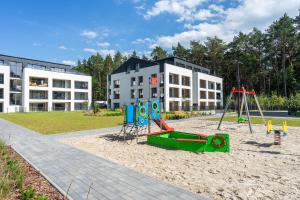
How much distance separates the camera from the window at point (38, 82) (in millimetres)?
50994

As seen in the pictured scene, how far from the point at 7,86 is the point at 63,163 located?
4892cm

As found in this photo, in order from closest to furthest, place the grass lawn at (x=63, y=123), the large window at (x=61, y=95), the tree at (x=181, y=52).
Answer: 1. the grass lawn at (x=63, y=123)
2. the large window at (x=61, y=95)
3. the tree at (x=181, y=52)

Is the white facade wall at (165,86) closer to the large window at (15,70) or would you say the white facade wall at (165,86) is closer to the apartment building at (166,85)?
the apartment building at (166,85)

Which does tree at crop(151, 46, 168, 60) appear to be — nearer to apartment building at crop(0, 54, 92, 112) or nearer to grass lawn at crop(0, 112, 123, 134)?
apartment building at crop(0, 54, 92, 112)

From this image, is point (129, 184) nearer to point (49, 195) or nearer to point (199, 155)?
point (49, 195)

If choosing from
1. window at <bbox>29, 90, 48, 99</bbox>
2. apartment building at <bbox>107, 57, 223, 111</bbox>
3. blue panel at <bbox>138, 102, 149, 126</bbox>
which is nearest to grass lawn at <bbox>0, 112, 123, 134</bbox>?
blue panel at <bbox>138, 102, 149, 126</bbox>

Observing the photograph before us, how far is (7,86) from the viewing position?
4703 cm

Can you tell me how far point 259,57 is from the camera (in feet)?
205

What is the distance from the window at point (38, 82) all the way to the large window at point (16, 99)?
3.87 m

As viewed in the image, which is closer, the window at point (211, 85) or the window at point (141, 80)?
the window at point (141, 80)

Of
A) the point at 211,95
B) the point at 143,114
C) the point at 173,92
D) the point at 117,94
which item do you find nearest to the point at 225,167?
the point at 143,114

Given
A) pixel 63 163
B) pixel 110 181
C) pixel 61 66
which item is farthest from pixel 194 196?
pixel 61 66

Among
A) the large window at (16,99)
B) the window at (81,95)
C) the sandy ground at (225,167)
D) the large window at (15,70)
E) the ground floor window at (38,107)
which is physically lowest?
the sandy ground at (225,167)

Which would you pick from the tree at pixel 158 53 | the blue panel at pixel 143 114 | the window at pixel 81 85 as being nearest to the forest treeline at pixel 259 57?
the tree at pixel 158 53
